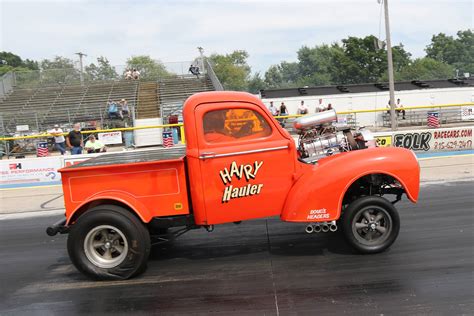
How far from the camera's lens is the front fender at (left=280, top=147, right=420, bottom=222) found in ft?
16.5

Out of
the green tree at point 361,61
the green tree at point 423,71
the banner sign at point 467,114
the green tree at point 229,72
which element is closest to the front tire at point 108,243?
the banner sign at point 467,114

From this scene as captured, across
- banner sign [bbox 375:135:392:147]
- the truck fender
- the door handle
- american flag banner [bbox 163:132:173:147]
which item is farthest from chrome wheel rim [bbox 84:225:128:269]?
american flag banner [bbox 163:132:173:147]

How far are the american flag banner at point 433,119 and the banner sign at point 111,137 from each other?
43.0 feet

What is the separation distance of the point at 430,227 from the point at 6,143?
15.8 meters

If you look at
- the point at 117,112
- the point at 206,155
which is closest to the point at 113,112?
the point at 117,112

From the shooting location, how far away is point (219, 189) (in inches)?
194

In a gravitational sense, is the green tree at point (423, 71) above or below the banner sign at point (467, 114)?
above

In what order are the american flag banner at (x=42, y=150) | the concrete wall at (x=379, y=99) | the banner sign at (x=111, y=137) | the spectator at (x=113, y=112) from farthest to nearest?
the concrete wall at (x=379, y=99) → the spectator at (x=113, y=112) → the banner sign at (x=111, y=137) → the american flag banner at (x=42, y=150)

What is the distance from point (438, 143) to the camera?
553 inches

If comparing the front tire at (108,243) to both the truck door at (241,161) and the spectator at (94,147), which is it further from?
the spectator at (94,147)

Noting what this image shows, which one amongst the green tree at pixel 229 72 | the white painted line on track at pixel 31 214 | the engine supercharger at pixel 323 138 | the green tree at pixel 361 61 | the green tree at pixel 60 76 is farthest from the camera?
the green tree at pixel 229 72

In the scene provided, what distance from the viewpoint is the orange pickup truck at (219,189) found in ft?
16.1

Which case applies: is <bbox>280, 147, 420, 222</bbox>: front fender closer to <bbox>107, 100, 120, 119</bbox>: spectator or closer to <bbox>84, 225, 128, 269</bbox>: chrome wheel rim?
<bbox>84, 225, 128, 269</bbox>: chrome wheel rim

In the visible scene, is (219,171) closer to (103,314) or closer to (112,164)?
(112,164)
